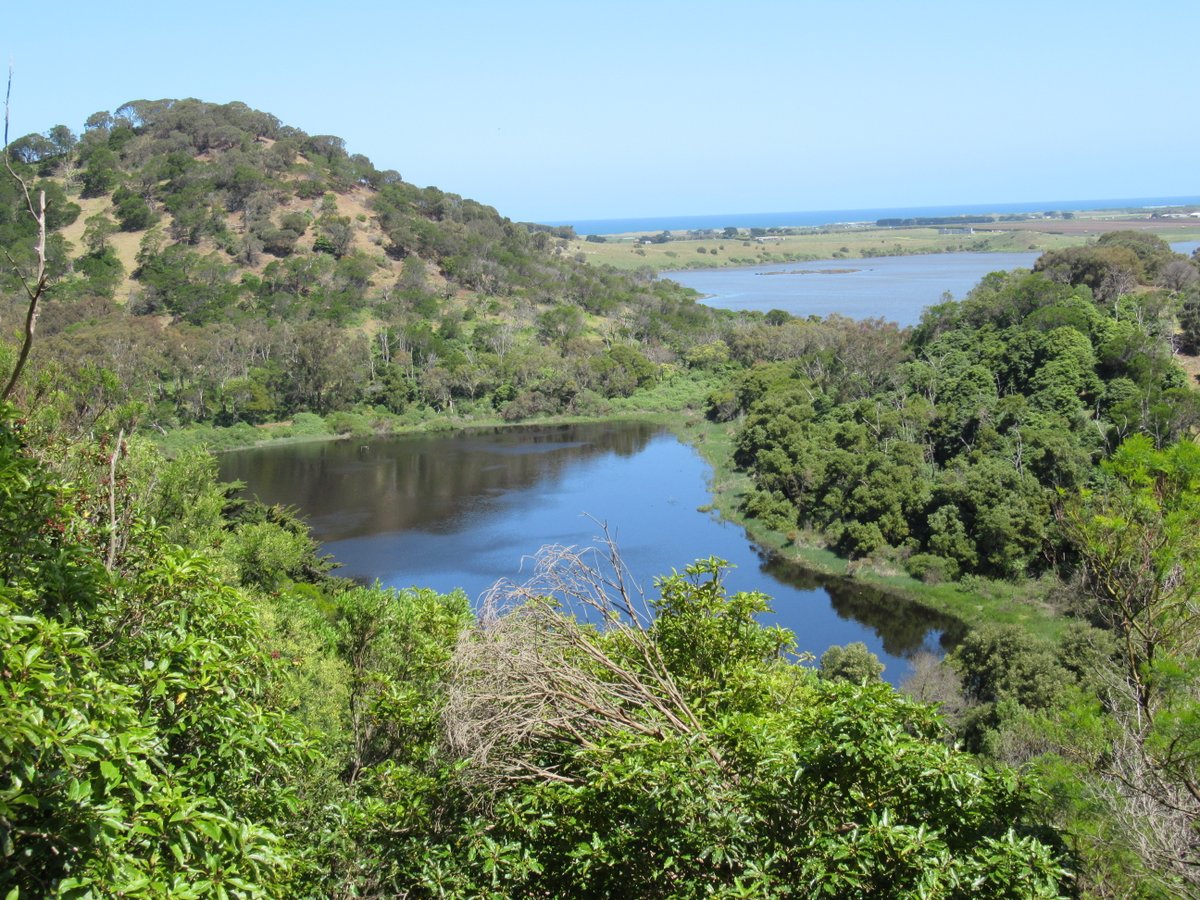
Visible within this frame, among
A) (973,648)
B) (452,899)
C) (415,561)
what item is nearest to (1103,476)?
(973,648)

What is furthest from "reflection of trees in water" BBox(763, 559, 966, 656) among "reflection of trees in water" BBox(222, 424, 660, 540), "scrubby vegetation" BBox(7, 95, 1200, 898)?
"reflection of trees in water" BBox(222, 424, 660, 540)

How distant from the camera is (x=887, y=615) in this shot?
1087 inches

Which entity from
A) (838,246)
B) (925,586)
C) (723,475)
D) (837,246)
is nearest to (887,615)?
(925,586)

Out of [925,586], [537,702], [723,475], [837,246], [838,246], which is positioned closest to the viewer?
[537,702]

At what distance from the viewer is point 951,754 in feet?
18.8

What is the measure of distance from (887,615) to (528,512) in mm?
14848

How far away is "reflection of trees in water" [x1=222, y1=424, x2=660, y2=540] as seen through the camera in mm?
37938

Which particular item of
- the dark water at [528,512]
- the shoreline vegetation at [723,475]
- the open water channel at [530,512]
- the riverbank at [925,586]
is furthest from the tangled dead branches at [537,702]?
the riverbank at [925,586]

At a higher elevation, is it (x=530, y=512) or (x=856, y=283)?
(x=856, y=283)

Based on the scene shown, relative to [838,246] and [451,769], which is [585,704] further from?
[838,246]

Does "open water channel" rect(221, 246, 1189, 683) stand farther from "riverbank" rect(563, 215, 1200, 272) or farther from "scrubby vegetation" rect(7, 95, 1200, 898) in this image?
"riverbank" rect(563, 215, 1200, 272)

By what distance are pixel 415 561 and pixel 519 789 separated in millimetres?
26041

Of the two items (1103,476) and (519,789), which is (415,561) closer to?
(1103,476)

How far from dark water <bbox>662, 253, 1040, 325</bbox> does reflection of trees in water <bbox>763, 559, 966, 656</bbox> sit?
45659 millimetres
